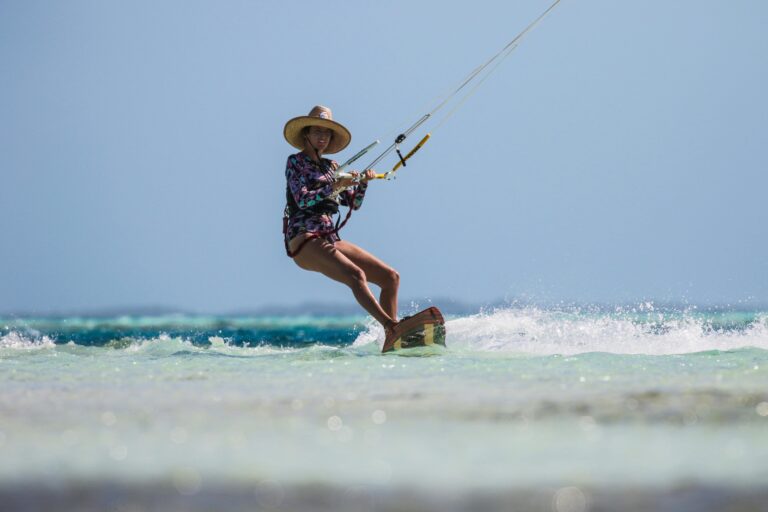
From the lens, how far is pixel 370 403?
369cm

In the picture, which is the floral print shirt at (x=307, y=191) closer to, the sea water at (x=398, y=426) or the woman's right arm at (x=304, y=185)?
the woman's right arm at (x=304, y=185)

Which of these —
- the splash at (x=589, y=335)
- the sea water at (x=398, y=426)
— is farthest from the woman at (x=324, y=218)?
the sea water at (x=398, y=426)

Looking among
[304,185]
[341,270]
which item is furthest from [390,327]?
[304,185]

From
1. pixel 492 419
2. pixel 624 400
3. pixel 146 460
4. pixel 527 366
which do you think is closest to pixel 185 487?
pixel 146 460

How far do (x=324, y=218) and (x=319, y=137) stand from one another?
755 millimetres

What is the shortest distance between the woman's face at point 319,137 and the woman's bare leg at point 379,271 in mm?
876

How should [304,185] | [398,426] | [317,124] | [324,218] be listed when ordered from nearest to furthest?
[398,426]
[304,185]
[324,218]
[317,124]

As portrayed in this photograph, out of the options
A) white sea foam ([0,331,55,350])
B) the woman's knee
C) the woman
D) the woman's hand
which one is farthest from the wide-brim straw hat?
white sea foam ([0,331,55,350])

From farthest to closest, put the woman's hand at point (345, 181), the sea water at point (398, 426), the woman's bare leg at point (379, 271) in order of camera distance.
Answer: the woman's bare leg at point (379, 271) < the woman's hand at point (345, 181) < the sea water at point (398, 426)

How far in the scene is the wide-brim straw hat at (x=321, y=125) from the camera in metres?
7.72

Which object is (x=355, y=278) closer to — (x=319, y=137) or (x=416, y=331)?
(x=416, y=331)

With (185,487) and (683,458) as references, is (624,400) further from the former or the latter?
(185,487)

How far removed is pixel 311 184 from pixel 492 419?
14.9ft

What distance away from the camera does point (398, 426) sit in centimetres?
309
